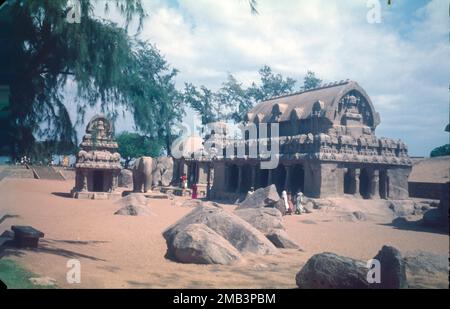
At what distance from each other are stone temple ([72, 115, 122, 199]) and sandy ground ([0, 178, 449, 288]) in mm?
7529

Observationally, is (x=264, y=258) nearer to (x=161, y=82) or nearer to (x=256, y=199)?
(x=161, y=82)

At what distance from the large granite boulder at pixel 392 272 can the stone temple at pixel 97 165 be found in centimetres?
1915

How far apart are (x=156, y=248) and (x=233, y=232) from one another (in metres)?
1.85

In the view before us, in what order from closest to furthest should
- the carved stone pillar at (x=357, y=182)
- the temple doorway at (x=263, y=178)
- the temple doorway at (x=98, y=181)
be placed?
the carved stone pillar at (x=357, y=182) < the temple doorway at (x=263, y=178) < the temple doorway at (x=98, y=181)

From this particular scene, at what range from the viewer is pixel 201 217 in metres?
8.79

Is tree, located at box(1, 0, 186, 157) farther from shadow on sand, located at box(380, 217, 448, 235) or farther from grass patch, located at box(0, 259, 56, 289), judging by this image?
shadow on sand, located at box(380, 217, 448, 235)

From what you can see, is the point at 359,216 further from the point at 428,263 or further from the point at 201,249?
the point at 201,249

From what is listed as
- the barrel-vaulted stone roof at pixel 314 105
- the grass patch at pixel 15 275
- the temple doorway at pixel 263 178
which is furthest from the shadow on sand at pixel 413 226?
the grass patch at pixel 15 275

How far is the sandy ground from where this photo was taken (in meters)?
6.03

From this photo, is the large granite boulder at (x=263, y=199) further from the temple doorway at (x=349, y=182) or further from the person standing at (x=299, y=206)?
the temple doorway at (x=349, y=182)

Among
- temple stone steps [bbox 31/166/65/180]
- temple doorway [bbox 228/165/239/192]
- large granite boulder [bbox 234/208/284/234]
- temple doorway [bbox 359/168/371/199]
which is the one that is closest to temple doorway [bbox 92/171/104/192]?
temple doorway [bbox 228/165/239/192]

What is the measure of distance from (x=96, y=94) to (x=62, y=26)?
4.70ft

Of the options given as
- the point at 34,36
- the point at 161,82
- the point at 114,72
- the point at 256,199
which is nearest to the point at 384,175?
the point at 256,199

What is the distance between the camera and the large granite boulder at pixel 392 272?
17.0 ft
